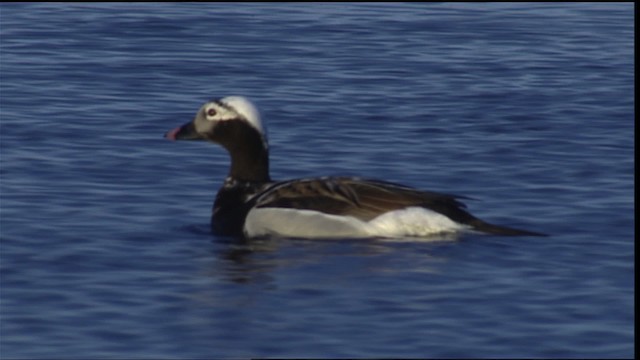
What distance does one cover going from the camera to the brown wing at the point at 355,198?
50.2ft

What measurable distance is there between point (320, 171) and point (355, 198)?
2.20 metres

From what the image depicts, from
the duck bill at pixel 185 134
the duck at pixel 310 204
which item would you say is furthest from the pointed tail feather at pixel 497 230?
the duck bill at pixel 185 134

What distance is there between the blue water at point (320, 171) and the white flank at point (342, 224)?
0.19m

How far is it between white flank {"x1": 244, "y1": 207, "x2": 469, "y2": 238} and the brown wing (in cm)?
5

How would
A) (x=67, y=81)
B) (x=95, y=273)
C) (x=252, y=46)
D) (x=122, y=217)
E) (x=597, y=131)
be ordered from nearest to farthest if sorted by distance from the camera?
(x=95, y=273) → (x=122, y=217) → (x=597, y=131) → (x=67, y=81) → (x=252, y=46)

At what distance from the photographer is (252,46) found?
24.1 metres

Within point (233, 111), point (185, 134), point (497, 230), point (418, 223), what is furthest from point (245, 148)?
point (497, 230)

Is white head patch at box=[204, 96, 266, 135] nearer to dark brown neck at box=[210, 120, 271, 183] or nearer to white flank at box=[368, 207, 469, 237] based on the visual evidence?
dark brown neck at box=[210, 120, 271, 183]

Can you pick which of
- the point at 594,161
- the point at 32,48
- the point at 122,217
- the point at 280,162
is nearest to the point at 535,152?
the point at 594,161

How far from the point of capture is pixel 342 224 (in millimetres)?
15461

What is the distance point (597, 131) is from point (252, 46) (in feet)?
19.0

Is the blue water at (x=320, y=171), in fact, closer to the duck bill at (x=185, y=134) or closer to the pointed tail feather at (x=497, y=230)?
the pointed tail feather at (x=497, y=230)

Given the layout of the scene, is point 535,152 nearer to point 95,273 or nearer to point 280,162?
point 280,162

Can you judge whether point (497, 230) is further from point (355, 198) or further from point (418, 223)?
point (355, 198)
